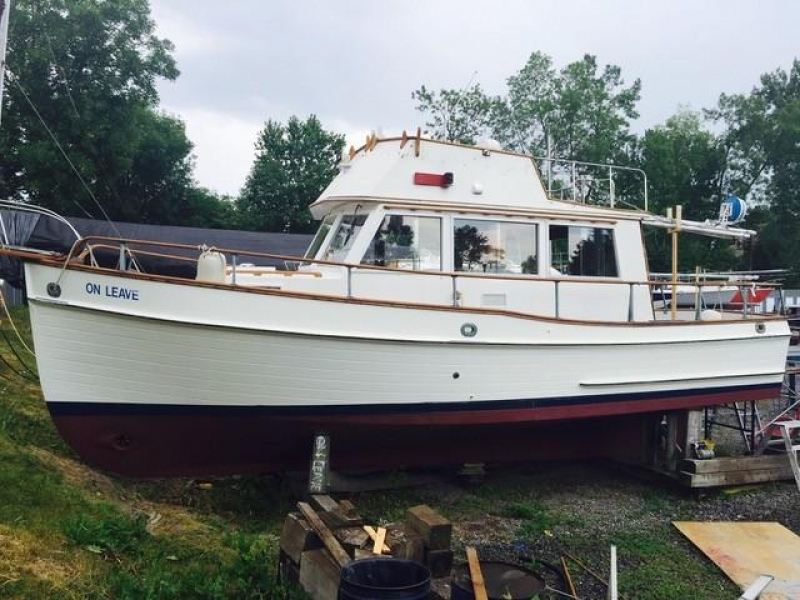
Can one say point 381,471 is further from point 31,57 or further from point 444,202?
point 31,57

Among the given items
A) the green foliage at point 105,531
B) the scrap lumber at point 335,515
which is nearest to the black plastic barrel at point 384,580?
the scrap lumber at point 335,515

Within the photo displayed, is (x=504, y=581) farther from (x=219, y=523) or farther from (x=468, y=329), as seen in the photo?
(x=219, y=523)

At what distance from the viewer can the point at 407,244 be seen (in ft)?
23.4

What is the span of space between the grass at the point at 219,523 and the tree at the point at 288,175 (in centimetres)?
2192

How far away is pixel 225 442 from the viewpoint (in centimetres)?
632

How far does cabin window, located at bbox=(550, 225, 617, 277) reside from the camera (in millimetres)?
7773

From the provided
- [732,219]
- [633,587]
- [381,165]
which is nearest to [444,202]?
[381,165]

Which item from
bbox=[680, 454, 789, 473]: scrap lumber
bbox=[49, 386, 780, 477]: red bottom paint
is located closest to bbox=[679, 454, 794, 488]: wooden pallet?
bbox=[680, 454, 789, 473]: scrap lumber

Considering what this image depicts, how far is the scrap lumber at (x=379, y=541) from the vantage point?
424 cm

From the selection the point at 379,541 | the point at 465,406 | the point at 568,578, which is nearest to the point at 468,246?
the point at 465,406

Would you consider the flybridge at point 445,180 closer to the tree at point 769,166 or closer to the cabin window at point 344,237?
the cabin window at point 344,237

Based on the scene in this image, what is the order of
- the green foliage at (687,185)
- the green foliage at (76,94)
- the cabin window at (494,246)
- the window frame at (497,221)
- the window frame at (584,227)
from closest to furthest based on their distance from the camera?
the window frame at (497,221) < the cabin window at (494,246) < the window frame at (584,227) < the green foliage at (76,94) < the green foliage at (687,185)

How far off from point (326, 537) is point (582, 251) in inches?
193

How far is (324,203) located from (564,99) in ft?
86.0
